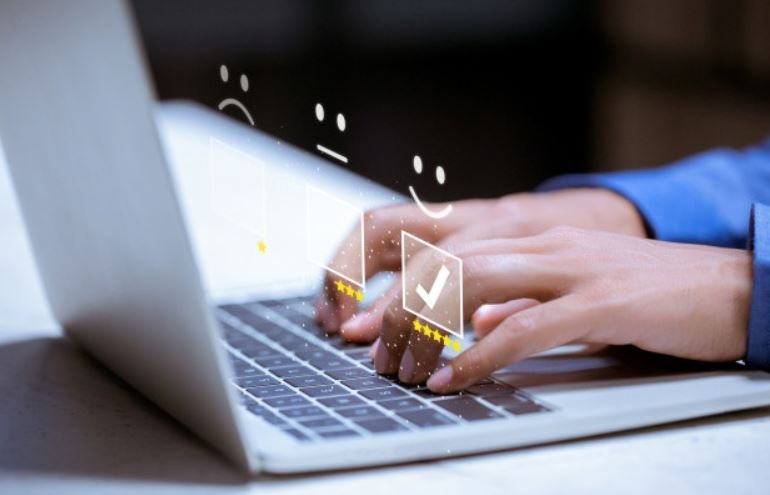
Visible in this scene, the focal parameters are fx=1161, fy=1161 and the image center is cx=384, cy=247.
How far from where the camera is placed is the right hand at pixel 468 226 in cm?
73

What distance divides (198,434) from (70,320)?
0.22m

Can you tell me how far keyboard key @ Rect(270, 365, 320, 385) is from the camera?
681mm

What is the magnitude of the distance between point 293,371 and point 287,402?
0.07 meters

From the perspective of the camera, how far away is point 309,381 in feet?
2.18

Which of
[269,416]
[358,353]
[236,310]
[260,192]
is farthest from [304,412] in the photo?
[260,192]

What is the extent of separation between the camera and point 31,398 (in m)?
0.68

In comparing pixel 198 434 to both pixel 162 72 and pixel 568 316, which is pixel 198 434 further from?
pixel 162 72

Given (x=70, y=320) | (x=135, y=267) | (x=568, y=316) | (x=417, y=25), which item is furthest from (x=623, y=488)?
(x=417, y=25)

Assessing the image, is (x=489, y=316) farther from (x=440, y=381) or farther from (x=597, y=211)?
(x=597, y=211)

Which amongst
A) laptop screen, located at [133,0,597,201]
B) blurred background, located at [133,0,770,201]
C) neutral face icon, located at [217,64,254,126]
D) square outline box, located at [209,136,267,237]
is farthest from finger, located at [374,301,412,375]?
laptop screen, located at [133,0,597,201]

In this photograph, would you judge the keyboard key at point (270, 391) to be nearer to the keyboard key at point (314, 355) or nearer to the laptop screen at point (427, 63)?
the keyboard key at point (314, 355)

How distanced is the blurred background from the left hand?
5.86 ft

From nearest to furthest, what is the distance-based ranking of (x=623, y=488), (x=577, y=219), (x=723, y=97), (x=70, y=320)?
(x=623, y=488) < (x=70, y=320) < (x=577, y=219) < (x=723, y=97)

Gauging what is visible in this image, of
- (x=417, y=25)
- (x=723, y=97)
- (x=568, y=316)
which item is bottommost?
(x=723, y=97)
